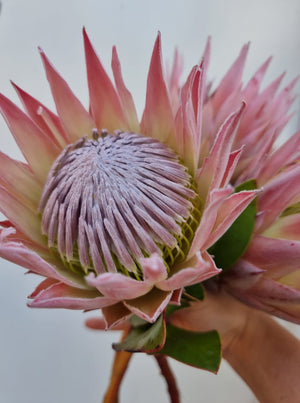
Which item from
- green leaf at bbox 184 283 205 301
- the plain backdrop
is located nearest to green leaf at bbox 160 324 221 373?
green leaf at bbox 184 283 205 301

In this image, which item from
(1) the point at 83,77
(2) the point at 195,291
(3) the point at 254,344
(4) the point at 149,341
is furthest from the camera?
(1) the point at 83,77

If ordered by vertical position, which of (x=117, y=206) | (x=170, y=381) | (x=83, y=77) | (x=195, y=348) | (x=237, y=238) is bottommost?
(x=170, y=381)

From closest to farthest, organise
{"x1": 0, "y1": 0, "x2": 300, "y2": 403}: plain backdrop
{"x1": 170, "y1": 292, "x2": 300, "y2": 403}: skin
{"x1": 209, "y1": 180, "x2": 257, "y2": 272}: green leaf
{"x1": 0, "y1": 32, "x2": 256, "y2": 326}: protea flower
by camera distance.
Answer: {"x1": 0, "y1": 32, "x2": 256, "y2": 326}: protea flower
{"x1": 209, "y1": 180, "x2": 257, "y2": 272}: green leaf
{"x1": 170, "y1": 292, "x2": 300, "y2": 403}: skin
{"x1": 0, "y1": 0, "x2": 300, "y2": 403}: plain backdrop

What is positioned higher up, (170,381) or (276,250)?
(276,250)

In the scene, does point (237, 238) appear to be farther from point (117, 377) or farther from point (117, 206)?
point (117, 377)

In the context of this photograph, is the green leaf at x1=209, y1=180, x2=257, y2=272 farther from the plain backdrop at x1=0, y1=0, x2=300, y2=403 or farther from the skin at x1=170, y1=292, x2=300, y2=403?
the plain backdrop at x1=0, y1=0, x2=300, y2=403

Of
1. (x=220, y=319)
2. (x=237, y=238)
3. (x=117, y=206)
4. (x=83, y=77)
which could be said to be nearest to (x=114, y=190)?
A: (x=117, y=206)
